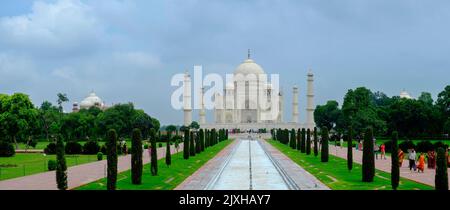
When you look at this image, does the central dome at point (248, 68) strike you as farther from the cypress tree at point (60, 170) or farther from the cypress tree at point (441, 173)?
the cypress tree at point (441, 173)

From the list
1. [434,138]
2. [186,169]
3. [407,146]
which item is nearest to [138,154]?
[186,169]

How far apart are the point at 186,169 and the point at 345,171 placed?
5.80m

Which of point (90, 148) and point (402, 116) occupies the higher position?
point (402, 116)

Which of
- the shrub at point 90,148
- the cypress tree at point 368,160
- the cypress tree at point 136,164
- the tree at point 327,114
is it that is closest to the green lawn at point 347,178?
the cypress tree at point 368,160

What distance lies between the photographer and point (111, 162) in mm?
15016

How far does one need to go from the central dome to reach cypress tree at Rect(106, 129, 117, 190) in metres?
75.3

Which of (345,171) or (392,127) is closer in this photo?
(345,171)

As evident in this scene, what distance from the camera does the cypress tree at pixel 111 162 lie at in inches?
581

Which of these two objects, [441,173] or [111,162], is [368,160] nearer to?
[441,173]

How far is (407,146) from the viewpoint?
3278 centimetres

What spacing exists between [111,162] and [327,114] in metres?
68.8

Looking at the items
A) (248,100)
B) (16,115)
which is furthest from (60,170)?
(248,100)
